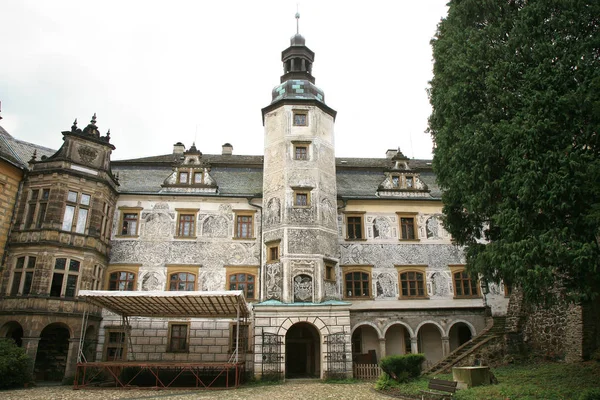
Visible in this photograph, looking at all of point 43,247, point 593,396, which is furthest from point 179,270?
point 593,396

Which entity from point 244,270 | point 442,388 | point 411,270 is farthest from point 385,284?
point 442,388

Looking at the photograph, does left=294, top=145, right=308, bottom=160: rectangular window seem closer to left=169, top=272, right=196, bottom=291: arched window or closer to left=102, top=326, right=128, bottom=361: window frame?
left=169, top=272, right=196, bottom=291: arched window

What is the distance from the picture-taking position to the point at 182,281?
21625 mm

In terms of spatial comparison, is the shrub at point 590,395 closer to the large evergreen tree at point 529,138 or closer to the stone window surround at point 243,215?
the large evergreen tree at point 529,138

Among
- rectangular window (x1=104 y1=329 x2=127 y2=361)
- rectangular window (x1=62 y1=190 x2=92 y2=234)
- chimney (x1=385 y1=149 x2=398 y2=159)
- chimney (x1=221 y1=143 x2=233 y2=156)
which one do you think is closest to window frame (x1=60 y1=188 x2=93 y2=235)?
rectangular window (x1=62 y1=190 x2=92 y2=234)

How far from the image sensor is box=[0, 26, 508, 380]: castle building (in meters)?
18.8

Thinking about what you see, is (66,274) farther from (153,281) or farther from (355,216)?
(355,216)

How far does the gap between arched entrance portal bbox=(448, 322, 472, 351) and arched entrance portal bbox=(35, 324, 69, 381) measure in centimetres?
1909

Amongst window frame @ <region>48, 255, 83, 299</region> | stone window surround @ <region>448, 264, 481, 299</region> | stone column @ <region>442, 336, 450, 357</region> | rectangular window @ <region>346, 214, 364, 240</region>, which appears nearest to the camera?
window frame @ <region>48, 255, 83, 299</region>

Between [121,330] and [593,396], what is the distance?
1868 cm

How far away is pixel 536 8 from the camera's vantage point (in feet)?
40.0

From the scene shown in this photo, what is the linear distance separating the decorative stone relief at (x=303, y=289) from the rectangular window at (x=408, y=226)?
260 inches

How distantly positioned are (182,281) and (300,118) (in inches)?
409

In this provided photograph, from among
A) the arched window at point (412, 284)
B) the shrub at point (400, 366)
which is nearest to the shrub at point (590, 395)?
the shrub at point (400, 366)
